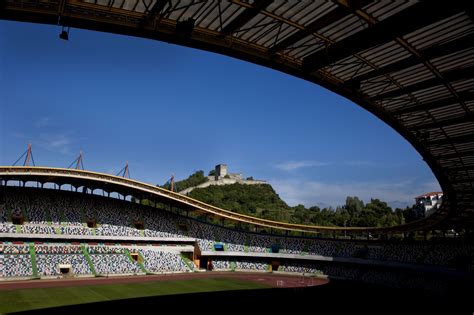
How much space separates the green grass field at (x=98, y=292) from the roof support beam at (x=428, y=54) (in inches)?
1113

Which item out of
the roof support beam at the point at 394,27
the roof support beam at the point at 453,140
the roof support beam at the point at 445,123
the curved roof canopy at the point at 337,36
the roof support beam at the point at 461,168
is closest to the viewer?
the roof support beam at the point at 394,27

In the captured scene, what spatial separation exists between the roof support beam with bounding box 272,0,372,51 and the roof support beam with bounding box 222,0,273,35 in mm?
1842

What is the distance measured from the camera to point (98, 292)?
34750mm

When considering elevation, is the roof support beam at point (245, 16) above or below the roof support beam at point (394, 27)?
above

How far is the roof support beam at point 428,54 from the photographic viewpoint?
1209 cm

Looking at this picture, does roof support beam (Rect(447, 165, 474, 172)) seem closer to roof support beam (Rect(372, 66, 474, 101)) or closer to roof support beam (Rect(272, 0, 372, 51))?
roof support beam (Rect(372, 66, 474, 101))

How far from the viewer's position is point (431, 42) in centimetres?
1363

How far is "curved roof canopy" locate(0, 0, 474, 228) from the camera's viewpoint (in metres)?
10.3

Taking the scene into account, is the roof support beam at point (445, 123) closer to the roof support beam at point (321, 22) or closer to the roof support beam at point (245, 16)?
the roof support beam at point (321, 22)

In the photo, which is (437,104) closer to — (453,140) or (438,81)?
(438,81)

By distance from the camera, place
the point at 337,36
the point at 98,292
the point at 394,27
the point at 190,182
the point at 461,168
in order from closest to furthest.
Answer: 1. the point at 394,27
2. the point at 337,36
3. the point at 461,168
4. the point at 98,292
5. the point at 190,182

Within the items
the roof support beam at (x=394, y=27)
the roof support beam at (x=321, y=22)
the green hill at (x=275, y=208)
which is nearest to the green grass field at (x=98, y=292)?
the roof support beam at (x=321, y=22)

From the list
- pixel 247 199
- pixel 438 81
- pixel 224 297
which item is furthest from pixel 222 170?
pixel 438 81

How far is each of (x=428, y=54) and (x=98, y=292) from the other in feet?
111
